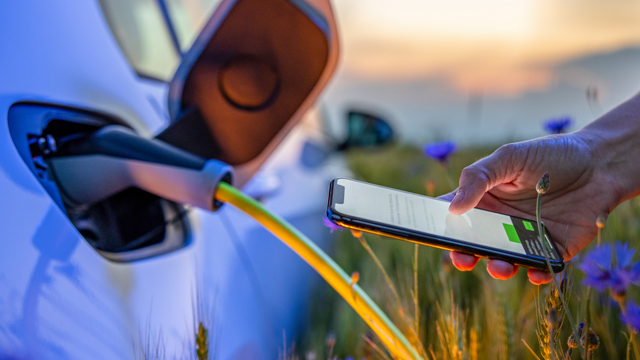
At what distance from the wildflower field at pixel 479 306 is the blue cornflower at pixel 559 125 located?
0.87ft

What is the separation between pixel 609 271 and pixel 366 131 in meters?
1.55

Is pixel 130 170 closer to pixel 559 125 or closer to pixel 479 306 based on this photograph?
pixel 479 306

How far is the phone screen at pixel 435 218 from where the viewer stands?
724mm

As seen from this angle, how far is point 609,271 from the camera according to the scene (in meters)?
0.71

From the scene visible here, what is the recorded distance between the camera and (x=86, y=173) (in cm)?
67

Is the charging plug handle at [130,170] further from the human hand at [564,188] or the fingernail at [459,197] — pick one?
the human hand at [564,188]

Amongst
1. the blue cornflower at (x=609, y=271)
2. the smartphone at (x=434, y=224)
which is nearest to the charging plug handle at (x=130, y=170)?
the smartphone at (x=434, y=224)

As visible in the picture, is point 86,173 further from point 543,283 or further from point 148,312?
point 543,283

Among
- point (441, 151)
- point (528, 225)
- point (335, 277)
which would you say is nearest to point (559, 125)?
point (441, 151)

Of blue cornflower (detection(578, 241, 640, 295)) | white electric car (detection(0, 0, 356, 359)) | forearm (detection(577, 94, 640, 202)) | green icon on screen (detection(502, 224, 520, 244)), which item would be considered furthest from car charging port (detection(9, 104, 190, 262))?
forearm (detection(577, 94, 640, 202))

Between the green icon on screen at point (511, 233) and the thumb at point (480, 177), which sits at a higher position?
the thumb at point (480, 177)

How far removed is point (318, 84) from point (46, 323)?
71 cm

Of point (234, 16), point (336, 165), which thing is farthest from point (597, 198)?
point (336, 165)

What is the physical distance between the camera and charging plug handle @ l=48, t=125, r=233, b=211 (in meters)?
0.67
